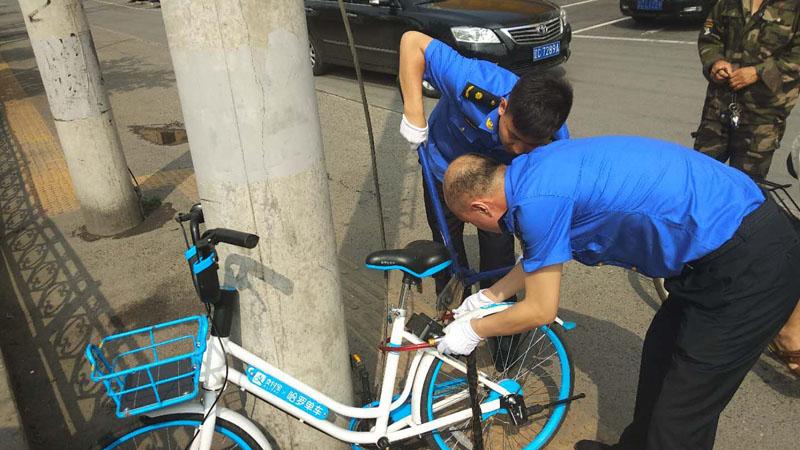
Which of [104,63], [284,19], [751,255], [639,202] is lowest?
[104,63]

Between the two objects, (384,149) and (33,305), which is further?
(384,149)

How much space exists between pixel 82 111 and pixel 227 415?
3.39 m

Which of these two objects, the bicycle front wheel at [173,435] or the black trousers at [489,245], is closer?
the bicycle front wheel at [173,435]

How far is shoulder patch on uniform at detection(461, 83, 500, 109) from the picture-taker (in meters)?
2.62

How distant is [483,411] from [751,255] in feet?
4.02

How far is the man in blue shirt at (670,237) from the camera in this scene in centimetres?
185

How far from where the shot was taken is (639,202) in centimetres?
186

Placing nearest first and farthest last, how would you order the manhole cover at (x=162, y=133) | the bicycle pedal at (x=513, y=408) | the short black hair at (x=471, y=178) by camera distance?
the short black hair at (x=471, y=178) < the bicycle pedal at (x=513, y=408) < the manhole cover at (x=162, y=133)

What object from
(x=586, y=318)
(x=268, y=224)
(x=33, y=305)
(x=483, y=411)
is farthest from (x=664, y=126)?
(x=33, y=305)

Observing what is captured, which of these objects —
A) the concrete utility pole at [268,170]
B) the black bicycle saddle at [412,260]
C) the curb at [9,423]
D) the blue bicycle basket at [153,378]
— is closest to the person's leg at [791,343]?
the black bicycle saddle at [412,260]

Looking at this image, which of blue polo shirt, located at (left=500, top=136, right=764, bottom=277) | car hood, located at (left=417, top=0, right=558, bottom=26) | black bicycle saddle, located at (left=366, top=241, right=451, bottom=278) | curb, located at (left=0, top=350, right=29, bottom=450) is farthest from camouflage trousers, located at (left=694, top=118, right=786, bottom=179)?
car hood, located at (left=417, top=0, right=558, bottom=26)

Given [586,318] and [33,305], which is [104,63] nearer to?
[33,305]

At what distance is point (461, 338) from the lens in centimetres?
217

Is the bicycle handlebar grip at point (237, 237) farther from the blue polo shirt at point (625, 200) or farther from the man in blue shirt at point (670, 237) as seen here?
the blue polo shirt at point (625, 200)
